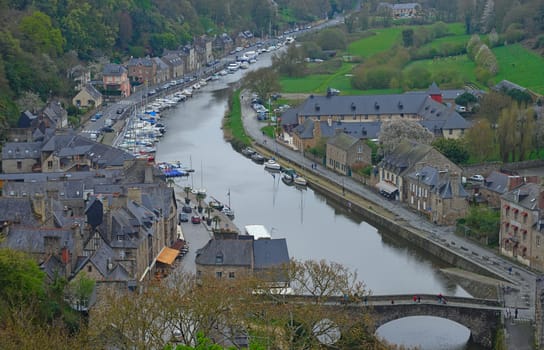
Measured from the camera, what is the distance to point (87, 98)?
88.1 m

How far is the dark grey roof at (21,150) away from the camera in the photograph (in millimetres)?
62812

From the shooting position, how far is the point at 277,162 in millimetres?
70062

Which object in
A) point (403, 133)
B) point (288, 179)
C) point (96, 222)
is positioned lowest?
point (288, 179)

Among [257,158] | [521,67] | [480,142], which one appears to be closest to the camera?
[480,142]

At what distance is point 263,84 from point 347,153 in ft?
91.2

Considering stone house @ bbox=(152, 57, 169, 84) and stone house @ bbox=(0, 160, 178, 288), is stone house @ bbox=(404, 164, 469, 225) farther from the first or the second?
stone house @ bbox=(152, 57, 169, 84)

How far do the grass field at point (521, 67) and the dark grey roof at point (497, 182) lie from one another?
103 ft

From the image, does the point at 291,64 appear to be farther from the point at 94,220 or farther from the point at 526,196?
the point at 94,220

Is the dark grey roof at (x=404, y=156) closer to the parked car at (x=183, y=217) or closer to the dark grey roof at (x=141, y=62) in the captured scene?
the parked car at (x=183, y=217)

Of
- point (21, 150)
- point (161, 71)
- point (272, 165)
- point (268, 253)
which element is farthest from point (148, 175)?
point (161, 71)

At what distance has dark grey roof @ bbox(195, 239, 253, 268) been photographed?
42531 mm

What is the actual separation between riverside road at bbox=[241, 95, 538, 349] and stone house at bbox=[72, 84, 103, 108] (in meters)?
20.5

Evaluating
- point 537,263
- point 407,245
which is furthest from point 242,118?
point 537,263

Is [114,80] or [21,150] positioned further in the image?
[114,80]
